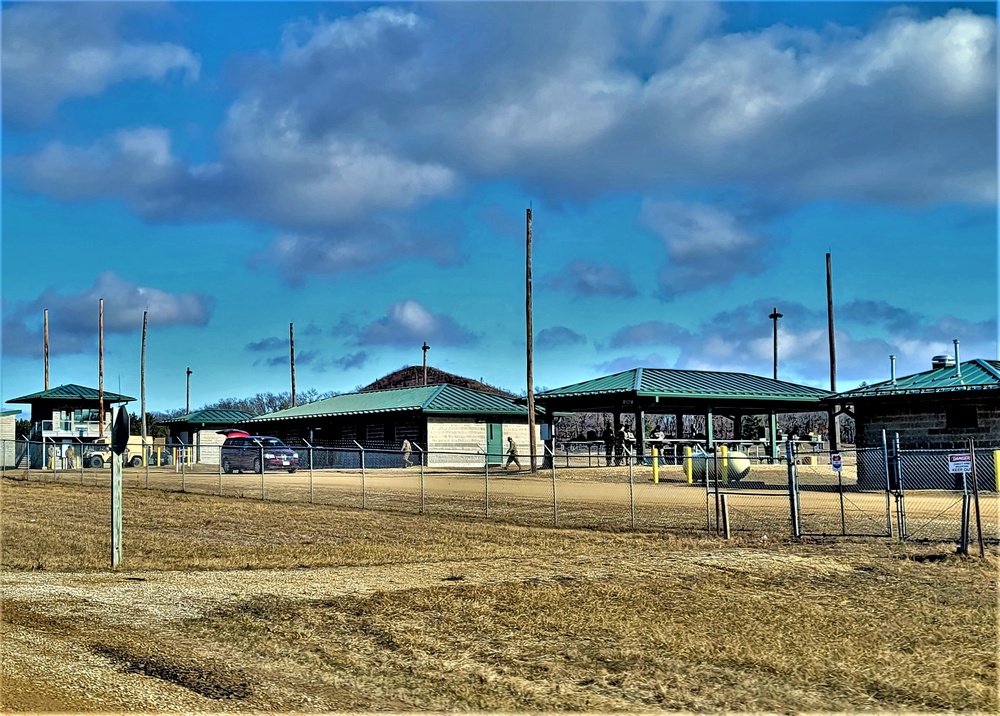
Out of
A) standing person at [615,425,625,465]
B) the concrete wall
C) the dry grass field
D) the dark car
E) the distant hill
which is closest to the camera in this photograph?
the dry grass field

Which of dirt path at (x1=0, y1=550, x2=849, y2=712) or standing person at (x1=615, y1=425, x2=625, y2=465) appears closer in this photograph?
dirt path at (x1=0, y1=550, x2=849, y2=712)

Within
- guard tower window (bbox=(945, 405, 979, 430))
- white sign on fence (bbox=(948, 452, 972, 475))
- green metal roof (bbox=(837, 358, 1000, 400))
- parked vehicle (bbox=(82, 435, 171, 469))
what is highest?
green metal roof (bbox=(837, 358, 1000, 400))

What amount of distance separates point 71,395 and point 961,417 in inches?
1919

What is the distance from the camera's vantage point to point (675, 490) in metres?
29.0

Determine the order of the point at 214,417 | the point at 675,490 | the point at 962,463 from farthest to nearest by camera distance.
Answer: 1. the point at 214,417
2. the point at 675,490
3. the point at 962,463

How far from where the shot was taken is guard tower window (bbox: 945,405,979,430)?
1152 inches

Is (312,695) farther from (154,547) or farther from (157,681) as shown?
(154,547)

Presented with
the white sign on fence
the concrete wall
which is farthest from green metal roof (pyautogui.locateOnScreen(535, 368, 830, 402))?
the white sign on fence

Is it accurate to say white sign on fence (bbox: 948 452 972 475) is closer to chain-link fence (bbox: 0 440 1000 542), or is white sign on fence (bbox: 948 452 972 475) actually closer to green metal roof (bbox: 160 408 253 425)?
chain-link fence (bbox: 0 440 1000 542)

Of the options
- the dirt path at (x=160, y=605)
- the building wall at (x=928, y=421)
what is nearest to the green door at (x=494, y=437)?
the building wall at (x=928, y=421)

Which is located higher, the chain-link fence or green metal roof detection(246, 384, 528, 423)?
green metal roof detection(246, 384, 528, 423)

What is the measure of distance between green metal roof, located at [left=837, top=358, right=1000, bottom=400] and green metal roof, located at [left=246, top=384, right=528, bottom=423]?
20306 millimetres

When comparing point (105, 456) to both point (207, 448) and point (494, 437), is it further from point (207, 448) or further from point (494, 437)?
point (494, 437)

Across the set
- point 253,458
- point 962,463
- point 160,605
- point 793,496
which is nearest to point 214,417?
point 253,458
